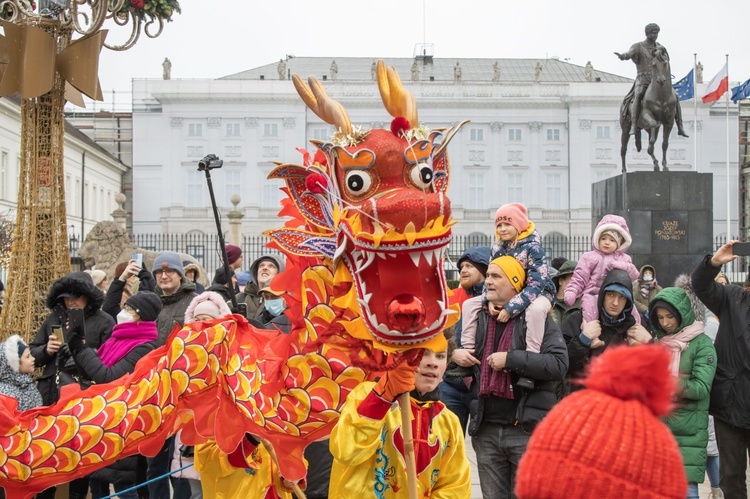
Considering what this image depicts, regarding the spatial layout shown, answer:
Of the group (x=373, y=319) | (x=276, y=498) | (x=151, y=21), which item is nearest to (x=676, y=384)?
(x=373, y=319)

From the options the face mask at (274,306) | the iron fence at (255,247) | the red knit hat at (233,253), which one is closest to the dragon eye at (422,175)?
the face mask at (274,306)

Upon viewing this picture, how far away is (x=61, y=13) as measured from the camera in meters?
8.20

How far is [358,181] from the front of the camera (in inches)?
147

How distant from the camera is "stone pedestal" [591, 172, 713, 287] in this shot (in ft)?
47.4

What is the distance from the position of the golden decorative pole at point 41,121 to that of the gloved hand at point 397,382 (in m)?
5.54

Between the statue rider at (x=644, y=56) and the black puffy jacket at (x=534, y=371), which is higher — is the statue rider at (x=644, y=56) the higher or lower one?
the higher one

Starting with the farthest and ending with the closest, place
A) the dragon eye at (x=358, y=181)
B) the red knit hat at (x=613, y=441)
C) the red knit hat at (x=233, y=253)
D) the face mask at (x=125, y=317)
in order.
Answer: the red knit hat at (x=233, y=253) → the face mask at (x=125, y=317) → the dragon eye at (x=358, y=181) → the red knit hat at (x=613, y=441)

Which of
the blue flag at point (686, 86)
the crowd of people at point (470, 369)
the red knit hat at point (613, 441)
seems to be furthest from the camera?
the blue flag at point (686, 86)

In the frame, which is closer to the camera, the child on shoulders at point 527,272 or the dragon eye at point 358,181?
the dragon eye at point 358,181

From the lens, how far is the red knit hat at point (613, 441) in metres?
1.70

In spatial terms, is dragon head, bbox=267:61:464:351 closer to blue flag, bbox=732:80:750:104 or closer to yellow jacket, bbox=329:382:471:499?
yellow jacket, bbox=329:382:471:499

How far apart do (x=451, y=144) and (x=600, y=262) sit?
1792 inches

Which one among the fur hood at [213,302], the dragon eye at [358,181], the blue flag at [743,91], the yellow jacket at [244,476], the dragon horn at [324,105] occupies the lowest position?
the yellow jacket at [244,476]

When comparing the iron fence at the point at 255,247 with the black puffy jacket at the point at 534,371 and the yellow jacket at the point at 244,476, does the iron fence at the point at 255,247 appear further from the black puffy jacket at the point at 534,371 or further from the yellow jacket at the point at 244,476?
the yellow jacket at the point at 244,476
